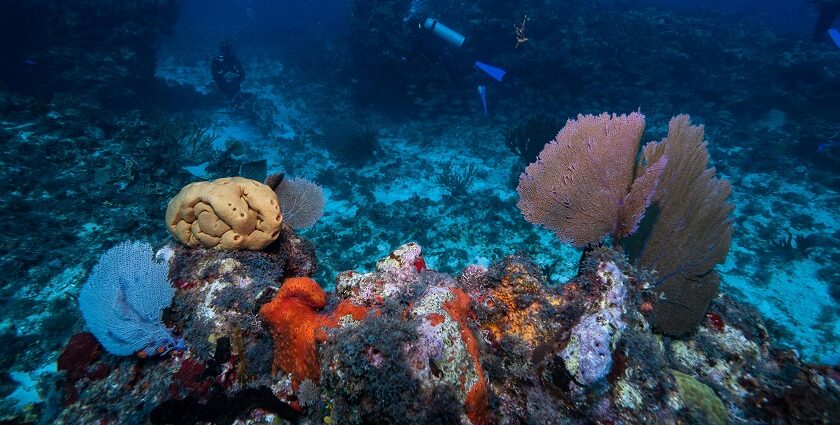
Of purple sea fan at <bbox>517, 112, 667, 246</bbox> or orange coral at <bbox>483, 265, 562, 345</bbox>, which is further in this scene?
purple sea fan at <bbox>517, 112, 667, 246</bbox>

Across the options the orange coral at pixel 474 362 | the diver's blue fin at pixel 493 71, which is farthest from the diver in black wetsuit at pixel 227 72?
the orange coral at pixel 474 362

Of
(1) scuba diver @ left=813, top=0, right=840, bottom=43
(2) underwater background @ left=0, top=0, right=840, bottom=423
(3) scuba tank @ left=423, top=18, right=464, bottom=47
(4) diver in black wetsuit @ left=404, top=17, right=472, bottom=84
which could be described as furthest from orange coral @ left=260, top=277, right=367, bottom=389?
(1) scuba diver @ left=813, top=0, right=840, bottom=43

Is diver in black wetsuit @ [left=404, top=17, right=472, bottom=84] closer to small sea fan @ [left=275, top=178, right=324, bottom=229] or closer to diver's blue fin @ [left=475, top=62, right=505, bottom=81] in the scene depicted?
diver's blue fin @ [left=475, top=62, right=505, bottom=81]

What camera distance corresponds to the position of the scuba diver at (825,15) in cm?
1248

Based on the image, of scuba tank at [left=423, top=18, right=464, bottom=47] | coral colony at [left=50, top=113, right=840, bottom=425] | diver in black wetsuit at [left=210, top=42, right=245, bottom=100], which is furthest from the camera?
diver in black wetsuit at [left=210, top=42, right=245, bottom=100]

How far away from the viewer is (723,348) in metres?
3.50

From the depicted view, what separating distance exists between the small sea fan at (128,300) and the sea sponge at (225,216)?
366 mm

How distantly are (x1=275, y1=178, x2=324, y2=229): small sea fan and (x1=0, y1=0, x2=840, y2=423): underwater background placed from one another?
3.86 feet

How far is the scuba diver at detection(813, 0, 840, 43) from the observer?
41.0 feet

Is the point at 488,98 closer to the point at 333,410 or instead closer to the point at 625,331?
the point at 625,331

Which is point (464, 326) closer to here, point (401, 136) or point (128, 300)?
point (128, 300)

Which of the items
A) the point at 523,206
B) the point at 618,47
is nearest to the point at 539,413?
the point at 523,206

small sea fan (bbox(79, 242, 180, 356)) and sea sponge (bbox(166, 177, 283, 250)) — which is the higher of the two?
sea sponge (bbox(166, 177, 283, 250))

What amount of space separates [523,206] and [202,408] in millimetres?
3308
